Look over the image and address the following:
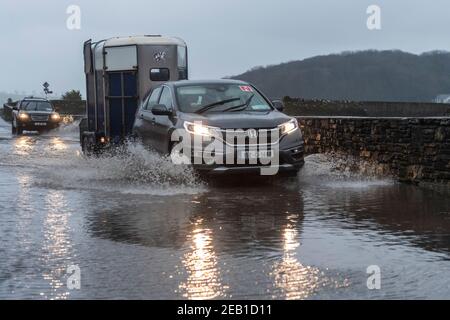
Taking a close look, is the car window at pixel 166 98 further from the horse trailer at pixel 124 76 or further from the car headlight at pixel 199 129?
the horse trailer at pixel 124 76

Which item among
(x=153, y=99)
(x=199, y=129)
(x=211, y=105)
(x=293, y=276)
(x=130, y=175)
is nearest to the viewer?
(x=293, y=276)

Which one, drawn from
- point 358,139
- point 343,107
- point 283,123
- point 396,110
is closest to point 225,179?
point 283,123

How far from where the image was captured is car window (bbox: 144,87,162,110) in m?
13.3

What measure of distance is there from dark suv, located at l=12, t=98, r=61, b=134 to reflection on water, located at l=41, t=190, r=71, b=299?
27.1 m

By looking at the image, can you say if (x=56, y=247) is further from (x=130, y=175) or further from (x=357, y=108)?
(x=357, y=108)

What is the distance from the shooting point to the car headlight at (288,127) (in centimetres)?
1139

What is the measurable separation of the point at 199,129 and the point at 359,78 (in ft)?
572

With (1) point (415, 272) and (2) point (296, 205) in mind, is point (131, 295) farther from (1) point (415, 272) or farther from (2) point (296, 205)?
(2) point (296, 205)

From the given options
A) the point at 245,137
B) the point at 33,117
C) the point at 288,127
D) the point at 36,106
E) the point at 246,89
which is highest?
the point at 246,89

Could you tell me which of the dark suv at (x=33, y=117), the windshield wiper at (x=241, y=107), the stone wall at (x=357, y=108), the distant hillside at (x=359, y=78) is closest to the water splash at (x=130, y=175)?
the windshield wiper at (x=241, y=107)

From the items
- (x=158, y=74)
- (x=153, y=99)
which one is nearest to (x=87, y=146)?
(x=158, y=74)

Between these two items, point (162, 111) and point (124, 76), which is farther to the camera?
point (124, 76)

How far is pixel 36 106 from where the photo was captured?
1478 inches
